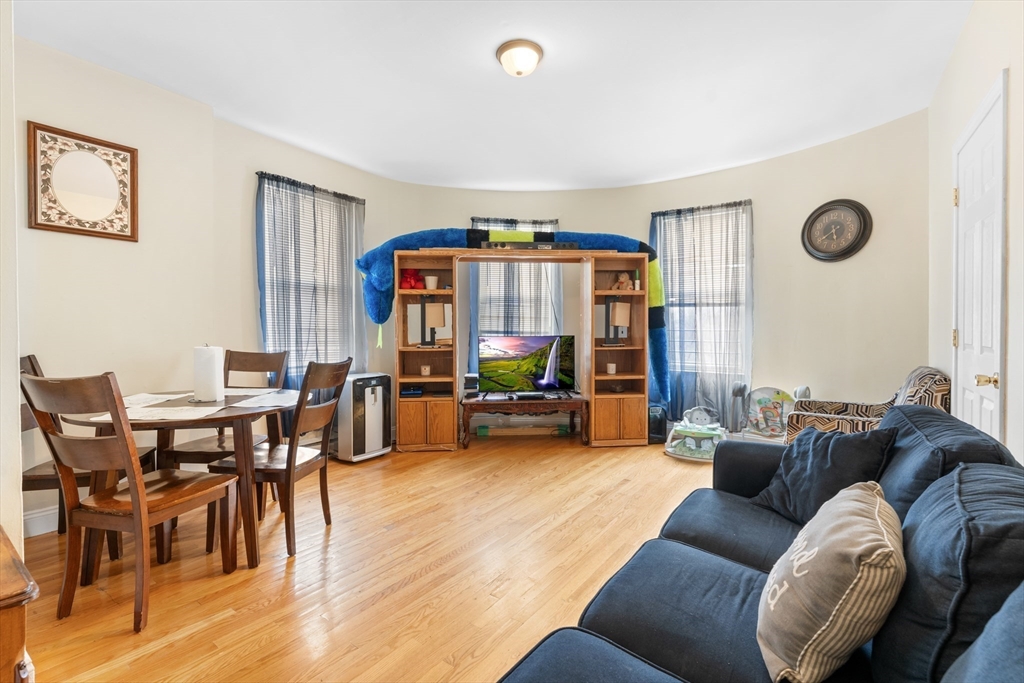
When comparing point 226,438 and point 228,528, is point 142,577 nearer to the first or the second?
point 228,528

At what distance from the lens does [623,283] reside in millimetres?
4625

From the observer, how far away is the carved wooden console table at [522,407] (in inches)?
171

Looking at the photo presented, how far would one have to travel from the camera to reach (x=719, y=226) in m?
4.64

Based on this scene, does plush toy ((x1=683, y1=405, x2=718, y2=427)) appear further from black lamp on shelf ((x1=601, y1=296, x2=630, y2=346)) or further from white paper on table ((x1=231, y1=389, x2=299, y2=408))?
white paper on table ((x1=231, y1=389, x2=299, y2=408))

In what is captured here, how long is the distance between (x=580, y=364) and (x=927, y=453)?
365 centimetres

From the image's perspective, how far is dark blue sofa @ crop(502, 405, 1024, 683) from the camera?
2.30ft

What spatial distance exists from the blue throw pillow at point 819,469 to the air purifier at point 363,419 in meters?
3.08

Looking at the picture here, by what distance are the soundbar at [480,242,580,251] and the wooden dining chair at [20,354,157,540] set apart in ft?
9.66

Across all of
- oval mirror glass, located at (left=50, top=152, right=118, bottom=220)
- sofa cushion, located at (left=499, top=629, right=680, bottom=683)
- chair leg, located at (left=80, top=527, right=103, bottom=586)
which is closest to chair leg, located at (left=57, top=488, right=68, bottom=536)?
chair leg, located at (left=80, top=527, right=103, bottom=586)

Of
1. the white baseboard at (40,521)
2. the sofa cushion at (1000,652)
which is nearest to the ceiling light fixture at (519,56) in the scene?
the sofa cushion at (1000,652)

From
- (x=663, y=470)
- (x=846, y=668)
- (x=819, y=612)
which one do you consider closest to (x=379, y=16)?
(x=819, y=612)

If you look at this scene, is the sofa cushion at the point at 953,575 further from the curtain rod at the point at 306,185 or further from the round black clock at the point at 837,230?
the curtain rod at the point at 306,185

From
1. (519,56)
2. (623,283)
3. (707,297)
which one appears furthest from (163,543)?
(707,297)

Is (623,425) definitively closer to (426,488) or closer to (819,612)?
(426,488)
